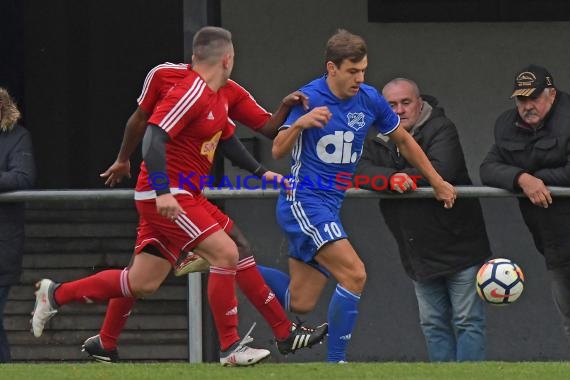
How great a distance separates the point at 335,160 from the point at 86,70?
6.25m

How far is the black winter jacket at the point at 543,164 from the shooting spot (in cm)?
846

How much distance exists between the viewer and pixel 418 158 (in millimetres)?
8297

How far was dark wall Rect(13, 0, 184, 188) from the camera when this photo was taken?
544 inches

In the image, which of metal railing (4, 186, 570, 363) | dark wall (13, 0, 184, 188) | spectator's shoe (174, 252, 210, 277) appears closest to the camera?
spectator's shoe (174, 252, 210, 277)

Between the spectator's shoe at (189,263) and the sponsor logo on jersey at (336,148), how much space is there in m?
0.77

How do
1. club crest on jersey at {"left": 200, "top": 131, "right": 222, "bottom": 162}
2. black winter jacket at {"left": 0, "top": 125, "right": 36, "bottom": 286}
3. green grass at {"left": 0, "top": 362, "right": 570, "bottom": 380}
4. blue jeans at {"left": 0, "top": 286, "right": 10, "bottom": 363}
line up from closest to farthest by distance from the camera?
green grass at {"left": 0, "top": 362, "right": 570, "bottom": 380}, club crest on jersey at {"left": 200, "top": 131, "right": 222, "bottom": 162}, black winter jacket at {"left": 0, "top": 125, "right": 36, "bottom": 286}, blue jeans at {"left": 0, "top": 286, "right": 10, "bottom": 363}

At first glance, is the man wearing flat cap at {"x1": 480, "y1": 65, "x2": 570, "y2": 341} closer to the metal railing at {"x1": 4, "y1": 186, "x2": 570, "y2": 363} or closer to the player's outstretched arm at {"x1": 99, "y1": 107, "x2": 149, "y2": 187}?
the metal railing at {"x1": 4, "y1": 186, "x2": 570, "y2": 363}

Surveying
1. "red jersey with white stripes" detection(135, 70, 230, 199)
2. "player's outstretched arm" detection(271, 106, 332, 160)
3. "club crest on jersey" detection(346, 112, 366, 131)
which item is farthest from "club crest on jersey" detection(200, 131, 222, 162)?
"club crest on jersey" detection(346, 112, 366, 131)

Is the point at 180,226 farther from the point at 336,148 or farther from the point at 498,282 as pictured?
the point at 498,282

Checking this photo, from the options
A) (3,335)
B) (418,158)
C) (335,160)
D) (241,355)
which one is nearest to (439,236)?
(418,158)

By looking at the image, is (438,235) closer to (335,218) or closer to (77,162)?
(335,218)

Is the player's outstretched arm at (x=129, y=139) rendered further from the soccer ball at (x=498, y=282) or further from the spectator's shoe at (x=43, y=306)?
the soccer ball at (x=498, y=282)

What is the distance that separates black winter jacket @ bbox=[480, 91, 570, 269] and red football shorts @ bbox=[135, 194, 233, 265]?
150 centimetres

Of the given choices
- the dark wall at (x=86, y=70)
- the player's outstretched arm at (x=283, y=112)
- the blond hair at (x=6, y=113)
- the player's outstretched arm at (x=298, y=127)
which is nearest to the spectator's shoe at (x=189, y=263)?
the player's outstretched arm at (x=298, y=127)
